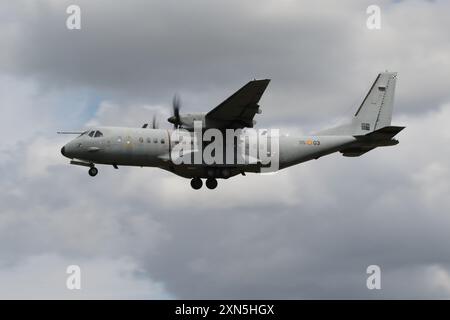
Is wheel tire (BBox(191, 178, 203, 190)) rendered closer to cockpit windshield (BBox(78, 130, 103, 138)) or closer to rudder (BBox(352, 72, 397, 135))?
cockpit windshield (BBox(78, 130, 103, 138))

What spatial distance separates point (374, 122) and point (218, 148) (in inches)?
313

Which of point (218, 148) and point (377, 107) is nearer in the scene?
point (218, 148)

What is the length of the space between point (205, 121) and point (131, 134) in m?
3.19

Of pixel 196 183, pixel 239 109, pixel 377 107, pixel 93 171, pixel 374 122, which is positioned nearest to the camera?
pixel 239 109

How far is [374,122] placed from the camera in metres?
41.1

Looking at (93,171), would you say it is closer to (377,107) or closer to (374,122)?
(374,122)

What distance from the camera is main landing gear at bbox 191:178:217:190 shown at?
39.3 metres

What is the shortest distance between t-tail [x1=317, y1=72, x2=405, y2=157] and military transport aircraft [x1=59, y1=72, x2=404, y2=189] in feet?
0.15

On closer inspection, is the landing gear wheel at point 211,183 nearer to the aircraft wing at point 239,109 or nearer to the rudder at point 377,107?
the aircraft wing at point 239,109

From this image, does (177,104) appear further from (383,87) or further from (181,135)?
(383,87)

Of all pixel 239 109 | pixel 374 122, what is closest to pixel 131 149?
pixel 239 109

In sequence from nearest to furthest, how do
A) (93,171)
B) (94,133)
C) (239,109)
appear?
(239,109) → (94,133) → (93,171)

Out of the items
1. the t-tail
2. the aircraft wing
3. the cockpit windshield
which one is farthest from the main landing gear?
the t-tail
